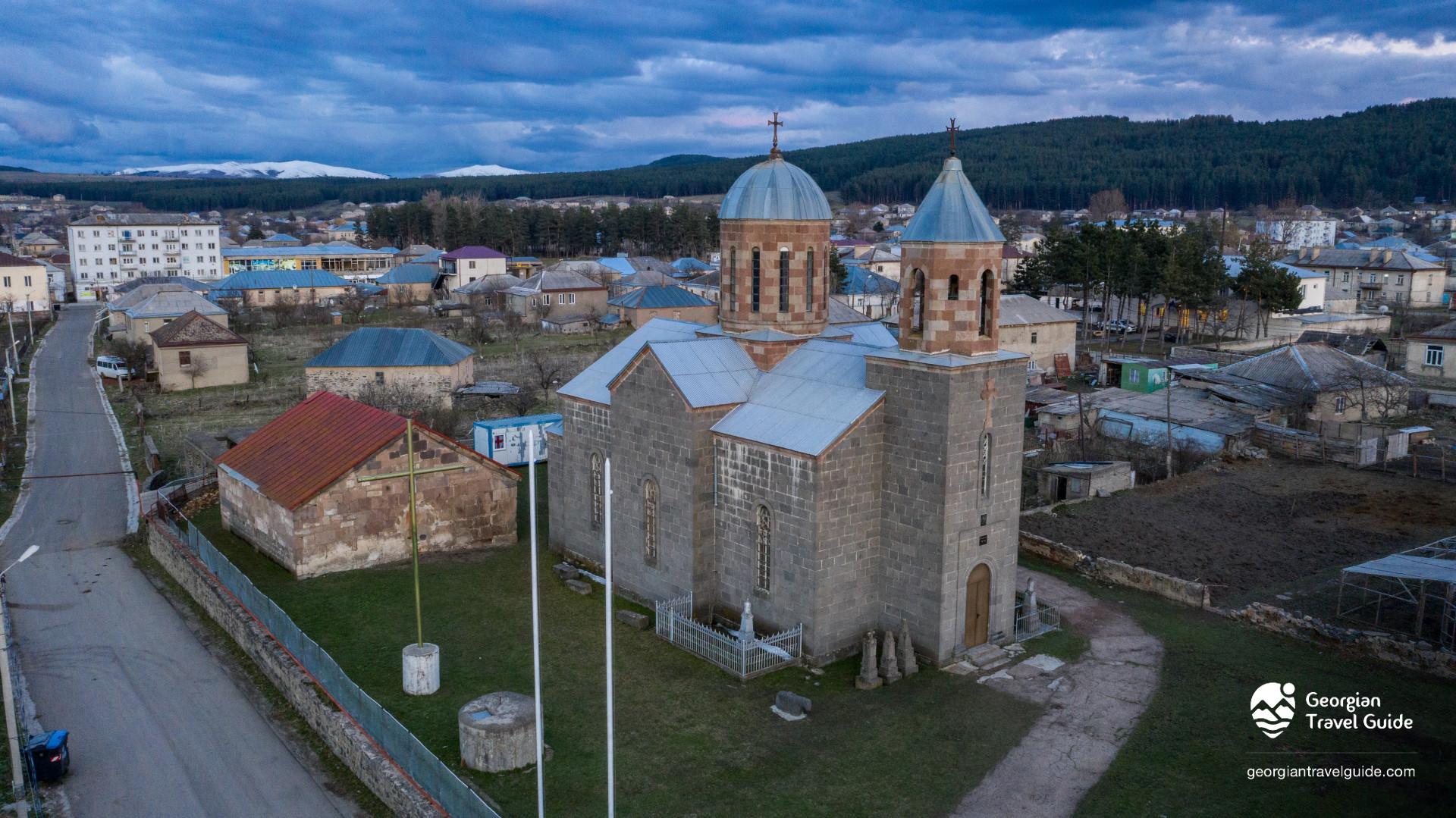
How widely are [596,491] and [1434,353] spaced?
4844cm

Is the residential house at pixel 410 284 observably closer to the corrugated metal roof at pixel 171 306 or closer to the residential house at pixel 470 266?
the residential house at pixel 470 266

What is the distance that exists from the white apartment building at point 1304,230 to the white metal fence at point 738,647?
4927 inches

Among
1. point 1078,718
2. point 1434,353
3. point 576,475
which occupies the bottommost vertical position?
point 1078,718

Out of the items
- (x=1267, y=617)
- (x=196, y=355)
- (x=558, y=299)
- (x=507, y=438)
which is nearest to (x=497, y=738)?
(x=1267, y=617)

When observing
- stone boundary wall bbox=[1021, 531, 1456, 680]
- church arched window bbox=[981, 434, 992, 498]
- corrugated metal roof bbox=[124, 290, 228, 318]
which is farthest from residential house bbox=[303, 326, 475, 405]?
church arched window bbox=[981, 434, 992, 498]

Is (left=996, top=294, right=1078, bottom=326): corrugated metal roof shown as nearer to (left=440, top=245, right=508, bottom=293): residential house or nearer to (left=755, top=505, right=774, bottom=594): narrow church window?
(left=755, top=505, right=774, bottom=594): narrow church window

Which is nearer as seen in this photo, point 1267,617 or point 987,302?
point 987,302

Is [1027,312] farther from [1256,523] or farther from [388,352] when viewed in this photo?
[388,352]

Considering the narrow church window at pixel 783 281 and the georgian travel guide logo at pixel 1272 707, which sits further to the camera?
the narrow church window at pixel 783 281

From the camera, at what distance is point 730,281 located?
22984 millimetres

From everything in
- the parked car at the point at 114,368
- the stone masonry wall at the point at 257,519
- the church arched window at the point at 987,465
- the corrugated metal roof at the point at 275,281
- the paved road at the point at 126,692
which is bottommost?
the paved road at the point at 126,692

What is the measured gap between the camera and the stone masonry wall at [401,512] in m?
22.8

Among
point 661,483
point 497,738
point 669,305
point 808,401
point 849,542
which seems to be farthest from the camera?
point 669,305

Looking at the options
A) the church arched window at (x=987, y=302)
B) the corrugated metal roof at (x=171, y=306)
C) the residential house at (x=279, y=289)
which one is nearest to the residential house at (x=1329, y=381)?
the church arched window at (x=987, y=302)
